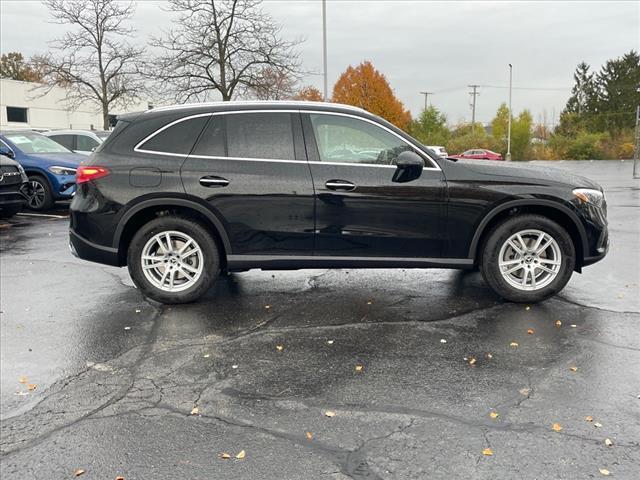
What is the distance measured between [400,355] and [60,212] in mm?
11271

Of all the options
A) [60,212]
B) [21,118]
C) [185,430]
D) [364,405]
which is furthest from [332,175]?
[21,118]

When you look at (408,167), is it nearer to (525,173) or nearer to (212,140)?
(525,173)

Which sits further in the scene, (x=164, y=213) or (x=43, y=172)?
(x=43, y=172)

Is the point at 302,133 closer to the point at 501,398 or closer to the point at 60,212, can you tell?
the point at 501,398

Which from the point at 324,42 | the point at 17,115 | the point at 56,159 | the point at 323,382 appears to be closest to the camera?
the point at 323,382

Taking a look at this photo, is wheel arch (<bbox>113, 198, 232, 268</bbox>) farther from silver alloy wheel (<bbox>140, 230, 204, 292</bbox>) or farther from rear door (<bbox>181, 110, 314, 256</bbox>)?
silver alloy wheel (<bbox>140, 230, 204, 292</bbox>)

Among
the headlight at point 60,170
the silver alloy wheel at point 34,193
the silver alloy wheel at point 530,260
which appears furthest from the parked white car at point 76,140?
the silver alloy wheel at point 530,260

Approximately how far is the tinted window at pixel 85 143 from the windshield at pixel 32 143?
2399 mm

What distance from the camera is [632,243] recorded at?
8773 mm

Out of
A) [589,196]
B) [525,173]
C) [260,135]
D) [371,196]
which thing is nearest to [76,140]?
[260,135]

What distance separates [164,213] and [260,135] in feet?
3.82

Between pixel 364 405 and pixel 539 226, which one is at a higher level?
pixel 539 226

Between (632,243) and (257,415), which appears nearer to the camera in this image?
(257,415)

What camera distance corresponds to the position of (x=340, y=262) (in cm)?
544
